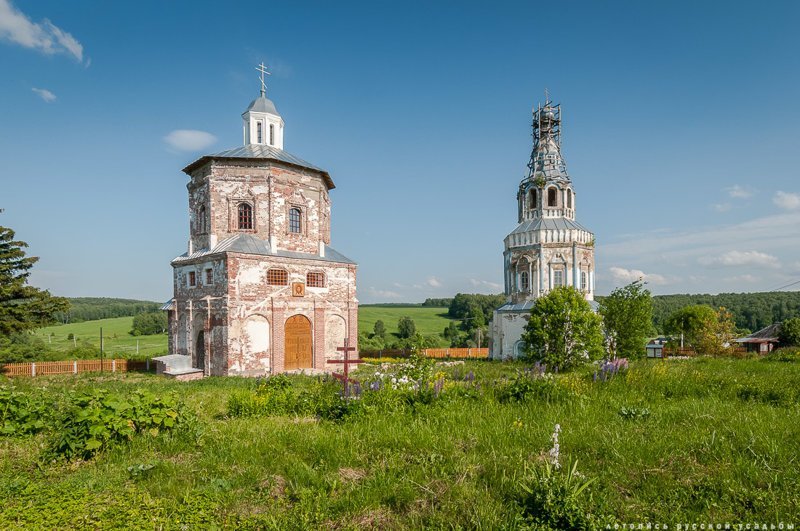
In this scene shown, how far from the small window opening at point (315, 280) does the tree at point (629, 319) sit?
1635cm

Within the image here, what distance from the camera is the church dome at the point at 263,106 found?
26.1m

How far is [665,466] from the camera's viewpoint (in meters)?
5.02

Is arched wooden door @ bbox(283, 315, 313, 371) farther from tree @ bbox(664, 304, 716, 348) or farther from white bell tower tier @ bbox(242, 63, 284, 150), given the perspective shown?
tree @ bbox(664, 304, 716, 348)

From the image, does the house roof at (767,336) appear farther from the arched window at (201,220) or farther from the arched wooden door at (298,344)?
the arched window at (201,220)

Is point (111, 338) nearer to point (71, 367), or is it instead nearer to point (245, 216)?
point (71, 367)

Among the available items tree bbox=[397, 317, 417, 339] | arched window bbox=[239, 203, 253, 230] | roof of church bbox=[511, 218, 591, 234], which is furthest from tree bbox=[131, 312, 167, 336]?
roof of church bbox=[511, 218, 591, 234]

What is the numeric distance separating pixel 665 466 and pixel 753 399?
4.97 meters

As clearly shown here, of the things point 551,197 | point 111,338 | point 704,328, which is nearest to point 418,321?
point 111,338

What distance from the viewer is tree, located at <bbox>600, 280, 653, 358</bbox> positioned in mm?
23281

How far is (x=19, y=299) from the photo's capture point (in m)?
20.0

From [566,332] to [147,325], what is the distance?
73.5 m

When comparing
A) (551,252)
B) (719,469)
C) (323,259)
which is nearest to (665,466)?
(719,469)

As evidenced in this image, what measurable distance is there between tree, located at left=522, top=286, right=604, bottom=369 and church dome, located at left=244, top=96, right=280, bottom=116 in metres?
19.9

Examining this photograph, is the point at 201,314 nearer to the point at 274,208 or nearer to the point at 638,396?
the point at 274,208
